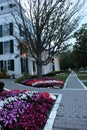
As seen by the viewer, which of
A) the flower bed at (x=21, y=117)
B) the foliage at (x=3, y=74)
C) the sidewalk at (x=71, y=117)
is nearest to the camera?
the flower bed at (x=21, y=117)

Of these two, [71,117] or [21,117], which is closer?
[21,117]

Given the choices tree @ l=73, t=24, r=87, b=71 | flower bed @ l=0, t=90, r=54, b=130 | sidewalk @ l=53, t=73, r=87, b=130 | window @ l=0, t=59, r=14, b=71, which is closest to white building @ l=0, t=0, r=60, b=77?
window @ l=0, t=59, r=14, b=71

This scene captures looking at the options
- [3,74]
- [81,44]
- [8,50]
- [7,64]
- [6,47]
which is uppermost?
[81,44]

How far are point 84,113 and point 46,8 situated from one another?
16289 mm

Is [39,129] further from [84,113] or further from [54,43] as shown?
[54,43]

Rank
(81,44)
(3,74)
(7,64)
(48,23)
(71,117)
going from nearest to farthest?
(71,117) → (48,23) → (3,74) → (7,64) → (81,44)

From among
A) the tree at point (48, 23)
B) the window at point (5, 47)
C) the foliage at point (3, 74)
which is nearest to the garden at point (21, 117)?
the tree at point (48, 23)

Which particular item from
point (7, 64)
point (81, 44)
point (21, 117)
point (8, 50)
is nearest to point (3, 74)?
point (7, 64)

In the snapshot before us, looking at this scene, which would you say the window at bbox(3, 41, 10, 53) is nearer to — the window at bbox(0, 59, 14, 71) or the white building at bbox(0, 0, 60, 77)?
the white building at bbox(0, 0, 60, 77)

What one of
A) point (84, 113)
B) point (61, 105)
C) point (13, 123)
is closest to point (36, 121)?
point (13, 123)

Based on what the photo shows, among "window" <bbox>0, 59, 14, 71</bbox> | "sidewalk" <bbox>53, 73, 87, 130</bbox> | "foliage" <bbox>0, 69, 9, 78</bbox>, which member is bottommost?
"sidewalk" <bbox>53, 73, 87, 130</bbox>

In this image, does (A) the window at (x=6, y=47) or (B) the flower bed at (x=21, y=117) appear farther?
(A) the window at (x=6, y=47)

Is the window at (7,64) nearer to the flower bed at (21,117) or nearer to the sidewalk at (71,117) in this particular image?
the sidewalk at (71,117)

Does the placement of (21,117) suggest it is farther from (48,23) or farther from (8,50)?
(8,50)
